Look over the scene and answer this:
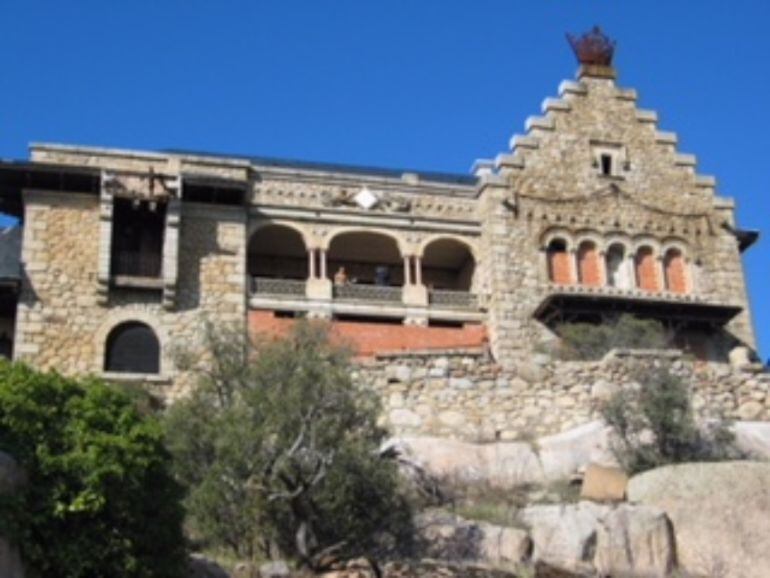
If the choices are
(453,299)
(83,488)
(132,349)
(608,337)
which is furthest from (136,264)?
(83,488)

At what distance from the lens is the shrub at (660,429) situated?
23.3 m

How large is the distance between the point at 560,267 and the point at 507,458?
11338mm

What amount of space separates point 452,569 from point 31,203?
754 inches

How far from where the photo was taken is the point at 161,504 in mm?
14094

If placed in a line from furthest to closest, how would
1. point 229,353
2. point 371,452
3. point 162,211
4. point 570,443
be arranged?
point 162,211, point 570,443, point 229,353, point 371,452

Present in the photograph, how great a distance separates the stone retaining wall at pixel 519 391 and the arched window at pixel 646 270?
678 centimetres

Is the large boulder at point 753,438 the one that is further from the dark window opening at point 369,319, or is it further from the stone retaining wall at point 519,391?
the dark window opening at point 369,319

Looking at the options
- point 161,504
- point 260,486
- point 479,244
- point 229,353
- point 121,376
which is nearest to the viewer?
point 161,504

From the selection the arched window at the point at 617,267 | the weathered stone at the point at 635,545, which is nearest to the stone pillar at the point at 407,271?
the arched window at the point at 617,267

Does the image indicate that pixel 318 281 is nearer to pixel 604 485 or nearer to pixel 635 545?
pixel 604 485

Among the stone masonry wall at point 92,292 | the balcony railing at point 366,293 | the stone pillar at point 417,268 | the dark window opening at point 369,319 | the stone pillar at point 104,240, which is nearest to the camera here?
the stone masonry wall at point 92,292

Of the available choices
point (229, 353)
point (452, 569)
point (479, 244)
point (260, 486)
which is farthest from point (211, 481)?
point (479, 244)

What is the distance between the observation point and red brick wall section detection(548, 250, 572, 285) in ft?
115

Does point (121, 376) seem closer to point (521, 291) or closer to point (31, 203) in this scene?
point (31, 203)
